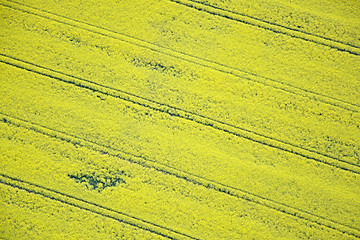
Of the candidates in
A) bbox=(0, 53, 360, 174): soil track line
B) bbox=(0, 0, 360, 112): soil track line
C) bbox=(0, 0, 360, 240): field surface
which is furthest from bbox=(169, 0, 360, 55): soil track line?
bbox=(0, 53, 360, 174): soil track line

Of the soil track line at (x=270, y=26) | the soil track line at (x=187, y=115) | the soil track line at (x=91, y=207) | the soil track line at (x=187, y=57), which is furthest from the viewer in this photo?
the soil track line at (x=270, y=26)

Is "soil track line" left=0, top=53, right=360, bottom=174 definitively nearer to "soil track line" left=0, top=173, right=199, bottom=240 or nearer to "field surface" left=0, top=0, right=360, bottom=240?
"field surface" left=0, top=0, right=360, bottom=240

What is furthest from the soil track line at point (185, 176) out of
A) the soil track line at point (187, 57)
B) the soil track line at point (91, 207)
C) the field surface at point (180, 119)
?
the soil track line at point (187, 57)

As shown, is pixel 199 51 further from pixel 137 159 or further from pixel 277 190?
pixel 277 190

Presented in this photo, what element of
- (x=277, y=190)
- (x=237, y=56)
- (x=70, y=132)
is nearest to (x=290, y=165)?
(x=277, y=190)

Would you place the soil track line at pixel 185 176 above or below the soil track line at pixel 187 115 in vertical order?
below

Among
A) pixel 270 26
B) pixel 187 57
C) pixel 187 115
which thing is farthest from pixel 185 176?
pixel 270 26

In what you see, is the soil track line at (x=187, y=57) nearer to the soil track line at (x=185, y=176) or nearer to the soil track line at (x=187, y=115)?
the soil track line at (x=187, y=115)
